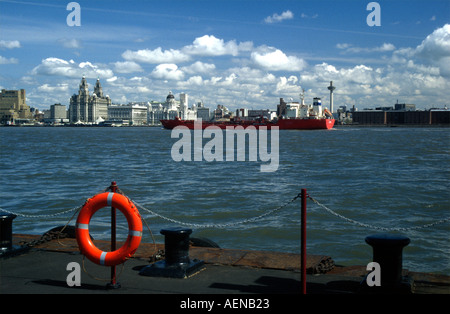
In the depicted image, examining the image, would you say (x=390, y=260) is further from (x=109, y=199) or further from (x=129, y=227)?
(x=109, y=199)

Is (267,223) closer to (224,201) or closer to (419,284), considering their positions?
(224,201)

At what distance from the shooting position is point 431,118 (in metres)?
172

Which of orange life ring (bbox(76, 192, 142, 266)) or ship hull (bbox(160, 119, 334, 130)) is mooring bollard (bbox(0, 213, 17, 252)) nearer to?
orange life ring (bbox(76, 192, 142, 266))

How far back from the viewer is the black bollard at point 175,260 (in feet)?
18.6

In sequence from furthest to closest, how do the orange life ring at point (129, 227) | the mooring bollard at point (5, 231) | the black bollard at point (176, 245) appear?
the mooring bollard at point (5, 231) → the black bollard at point (176, 245) → the orange life ring at point (129, 227)

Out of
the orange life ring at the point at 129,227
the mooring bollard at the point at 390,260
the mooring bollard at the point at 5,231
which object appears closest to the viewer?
the mooring bollard at the point at 390,260

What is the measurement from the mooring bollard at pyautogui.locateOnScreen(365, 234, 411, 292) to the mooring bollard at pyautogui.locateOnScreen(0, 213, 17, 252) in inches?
194

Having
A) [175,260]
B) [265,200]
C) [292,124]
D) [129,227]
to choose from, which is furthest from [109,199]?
[292,124]

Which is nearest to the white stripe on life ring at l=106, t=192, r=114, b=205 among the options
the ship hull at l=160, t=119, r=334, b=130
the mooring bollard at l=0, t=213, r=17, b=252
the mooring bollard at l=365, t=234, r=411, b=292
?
the mooring bollard at l=0, t=213, r=17, b=252

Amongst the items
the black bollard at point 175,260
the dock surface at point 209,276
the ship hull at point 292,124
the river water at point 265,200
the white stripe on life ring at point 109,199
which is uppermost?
the ship hull at point 292,124

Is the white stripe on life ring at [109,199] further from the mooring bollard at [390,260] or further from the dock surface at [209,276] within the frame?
the mooring bollard at [390,260]

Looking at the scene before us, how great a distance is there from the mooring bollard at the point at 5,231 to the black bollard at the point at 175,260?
2181 millimetres

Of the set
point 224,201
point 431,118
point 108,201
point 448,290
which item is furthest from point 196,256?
point 431,118

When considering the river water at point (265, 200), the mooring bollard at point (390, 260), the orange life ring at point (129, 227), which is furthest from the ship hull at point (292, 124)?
the orange life ring at point (129, 227)
